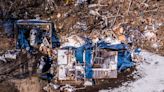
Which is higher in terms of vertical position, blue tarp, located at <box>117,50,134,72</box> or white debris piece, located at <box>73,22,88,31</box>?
white debris piece, located at <box>73,22,88,31</box>

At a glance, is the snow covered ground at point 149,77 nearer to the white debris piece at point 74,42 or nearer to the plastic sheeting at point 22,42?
the white debris piece at point 74,42

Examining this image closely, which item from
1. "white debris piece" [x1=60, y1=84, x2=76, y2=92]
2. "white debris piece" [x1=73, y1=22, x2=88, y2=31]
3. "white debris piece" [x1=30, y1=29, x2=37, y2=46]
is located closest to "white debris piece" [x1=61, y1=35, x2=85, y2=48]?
"white debris piece" [x1=73, y1=22, x2=88, y2=31]

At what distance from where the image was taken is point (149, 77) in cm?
1258

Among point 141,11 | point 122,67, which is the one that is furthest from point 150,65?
point 141,11

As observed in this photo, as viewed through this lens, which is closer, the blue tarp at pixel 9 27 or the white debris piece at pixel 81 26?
the blue tarp at pixel 9 27

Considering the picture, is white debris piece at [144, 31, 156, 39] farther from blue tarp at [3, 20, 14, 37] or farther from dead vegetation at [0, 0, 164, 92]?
blue tarp at [3, 20, 14, 37]

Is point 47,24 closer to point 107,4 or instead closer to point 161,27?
point 107,4

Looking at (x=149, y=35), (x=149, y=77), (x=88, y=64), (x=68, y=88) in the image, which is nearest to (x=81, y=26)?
(x=88, y=64)

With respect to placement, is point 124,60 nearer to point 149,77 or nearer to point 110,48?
point 110,48

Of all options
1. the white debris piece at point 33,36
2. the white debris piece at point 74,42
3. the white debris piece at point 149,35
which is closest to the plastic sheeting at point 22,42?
the white debris piece at point 33,36

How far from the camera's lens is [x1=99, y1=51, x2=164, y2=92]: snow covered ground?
12.3m

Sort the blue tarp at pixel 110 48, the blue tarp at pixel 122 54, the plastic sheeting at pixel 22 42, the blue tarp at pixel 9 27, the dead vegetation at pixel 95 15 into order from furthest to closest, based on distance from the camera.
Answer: the dead vegetation at pixel 95 15
the blue tarp at pixel 9 27
the plastic sheeting at pixel 22 42
the blue tarp at pixel 122 54
the blue tarp at pixel 110 48

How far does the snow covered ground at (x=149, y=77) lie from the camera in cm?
1227

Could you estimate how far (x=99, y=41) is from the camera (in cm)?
1332
